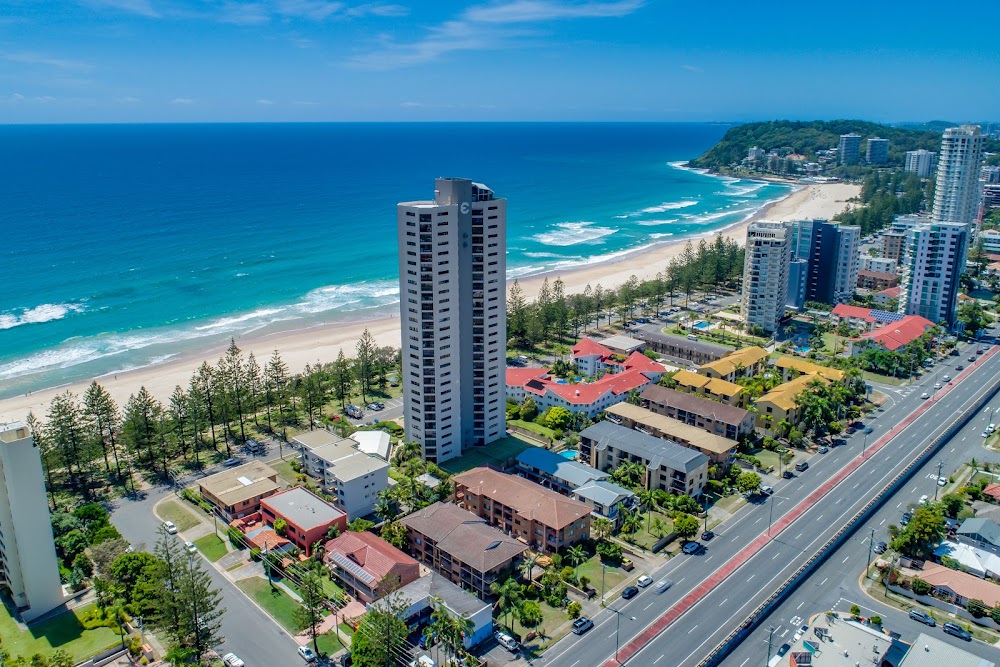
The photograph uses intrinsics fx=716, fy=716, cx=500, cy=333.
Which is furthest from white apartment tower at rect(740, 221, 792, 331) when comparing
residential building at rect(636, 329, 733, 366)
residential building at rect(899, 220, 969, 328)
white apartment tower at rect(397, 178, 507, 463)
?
white apartment tower at rect(397, 178, 507, 463)

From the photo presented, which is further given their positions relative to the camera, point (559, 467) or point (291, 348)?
point (291, 348)

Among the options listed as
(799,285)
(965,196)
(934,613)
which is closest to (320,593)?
(934,613)

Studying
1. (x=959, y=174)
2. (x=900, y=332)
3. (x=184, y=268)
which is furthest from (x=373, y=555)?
(x=959, y=174)

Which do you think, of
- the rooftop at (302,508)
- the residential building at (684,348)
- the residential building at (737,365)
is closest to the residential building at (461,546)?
the rooftop at (302,508)

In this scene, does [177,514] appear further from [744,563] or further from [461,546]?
[744,563]

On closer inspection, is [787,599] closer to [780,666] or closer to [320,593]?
[780,666]

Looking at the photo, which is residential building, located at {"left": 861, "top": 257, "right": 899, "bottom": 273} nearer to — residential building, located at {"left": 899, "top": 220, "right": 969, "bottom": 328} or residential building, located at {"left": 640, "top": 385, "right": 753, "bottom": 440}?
residential building, located at {"left": 899, "top": 220, "right": 969, "bottom": 328}
